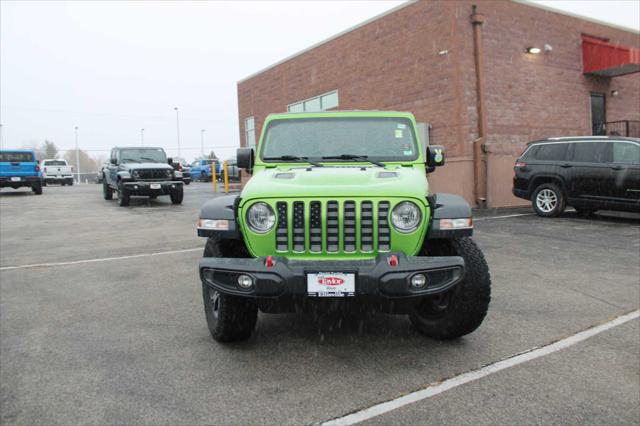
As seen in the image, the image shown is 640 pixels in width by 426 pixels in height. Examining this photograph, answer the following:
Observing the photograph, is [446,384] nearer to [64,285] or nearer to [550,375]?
[550,375]

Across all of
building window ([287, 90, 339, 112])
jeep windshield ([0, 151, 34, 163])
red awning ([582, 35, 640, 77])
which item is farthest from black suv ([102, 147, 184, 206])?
red awning ([582, 35, 640, 77])

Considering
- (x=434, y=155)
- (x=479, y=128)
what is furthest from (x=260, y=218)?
(x=479, y=128)

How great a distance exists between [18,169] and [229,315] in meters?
20.7

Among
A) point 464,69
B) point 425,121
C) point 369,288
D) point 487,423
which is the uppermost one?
point 464,69

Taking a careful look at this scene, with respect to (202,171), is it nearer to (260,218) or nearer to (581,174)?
(581,174)

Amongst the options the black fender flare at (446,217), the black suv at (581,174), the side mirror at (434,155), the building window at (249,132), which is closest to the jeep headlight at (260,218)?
the black fender flare at (446,217)

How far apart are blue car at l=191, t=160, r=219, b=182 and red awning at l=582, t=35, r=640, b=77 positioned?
26289 millimetres

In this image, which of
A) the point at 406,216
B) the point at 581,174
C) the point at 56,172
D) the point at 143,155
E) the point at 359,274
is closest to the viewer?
the point at 359,274

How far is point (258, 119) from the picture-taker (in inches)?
992

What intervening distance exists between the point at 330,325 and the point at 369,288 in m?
1.30

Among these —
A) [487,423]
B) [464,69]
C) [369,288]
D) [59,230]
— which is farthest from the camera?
[464,69]

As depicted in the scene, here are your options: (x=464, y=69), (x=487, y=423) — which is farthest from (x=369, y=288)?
(x=464, y=69)

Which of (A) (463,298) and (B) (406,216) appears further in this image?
(A) (463,298)

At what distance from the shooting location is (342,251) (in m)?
3.38
